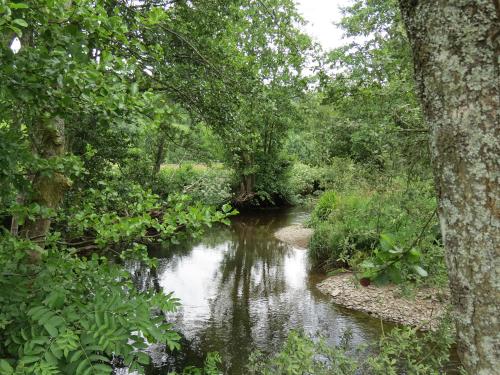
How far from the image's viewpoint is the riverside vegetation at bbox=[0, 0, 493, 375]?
1.77m

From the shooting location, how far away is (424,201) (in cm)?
555

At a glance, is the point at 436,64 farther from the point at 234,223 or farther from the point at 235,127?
the point at 234,223

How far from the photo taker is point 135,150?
23.8ft

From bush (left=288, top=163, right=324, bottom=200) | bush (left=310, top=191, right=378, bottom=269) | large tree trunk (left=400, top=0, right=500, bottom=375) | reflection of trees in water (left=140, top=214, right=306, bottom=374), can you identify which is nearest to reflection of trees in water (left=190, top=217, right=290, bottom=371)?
reflection of trees in water (left=140, top=214, right=306, bottom=374)

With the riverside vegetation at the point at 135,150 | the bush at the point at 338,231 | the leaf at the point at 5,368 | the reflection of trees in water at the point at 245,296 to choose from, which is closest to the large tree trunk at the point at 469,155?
the riverside vegetation at the point at 135,150

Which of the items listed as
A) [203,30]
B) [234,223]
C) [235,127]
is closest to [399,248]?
[235,127]

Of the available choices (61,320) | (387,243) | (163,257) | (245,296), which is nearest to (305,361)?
(61,320)

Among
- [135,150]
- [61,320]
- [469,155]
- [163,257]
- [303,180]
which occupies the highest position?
[135,150]

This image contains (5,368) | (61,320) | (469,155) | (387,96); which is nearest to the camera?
(469,155)

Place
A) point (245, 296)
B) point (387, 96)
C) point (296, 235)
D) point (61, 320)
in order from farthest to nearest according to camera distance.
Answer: point (296, 235) → point (245, 296) → point (387, 96) → point (61, 320)

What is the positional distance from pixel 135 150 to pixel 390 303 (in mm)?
5750

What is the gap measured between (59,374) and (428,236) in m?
4.18

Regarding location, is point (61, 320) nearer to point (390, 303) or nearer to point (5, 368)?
point (5, 368)

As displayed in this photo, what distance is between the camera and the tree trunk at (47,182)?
2822 mm
